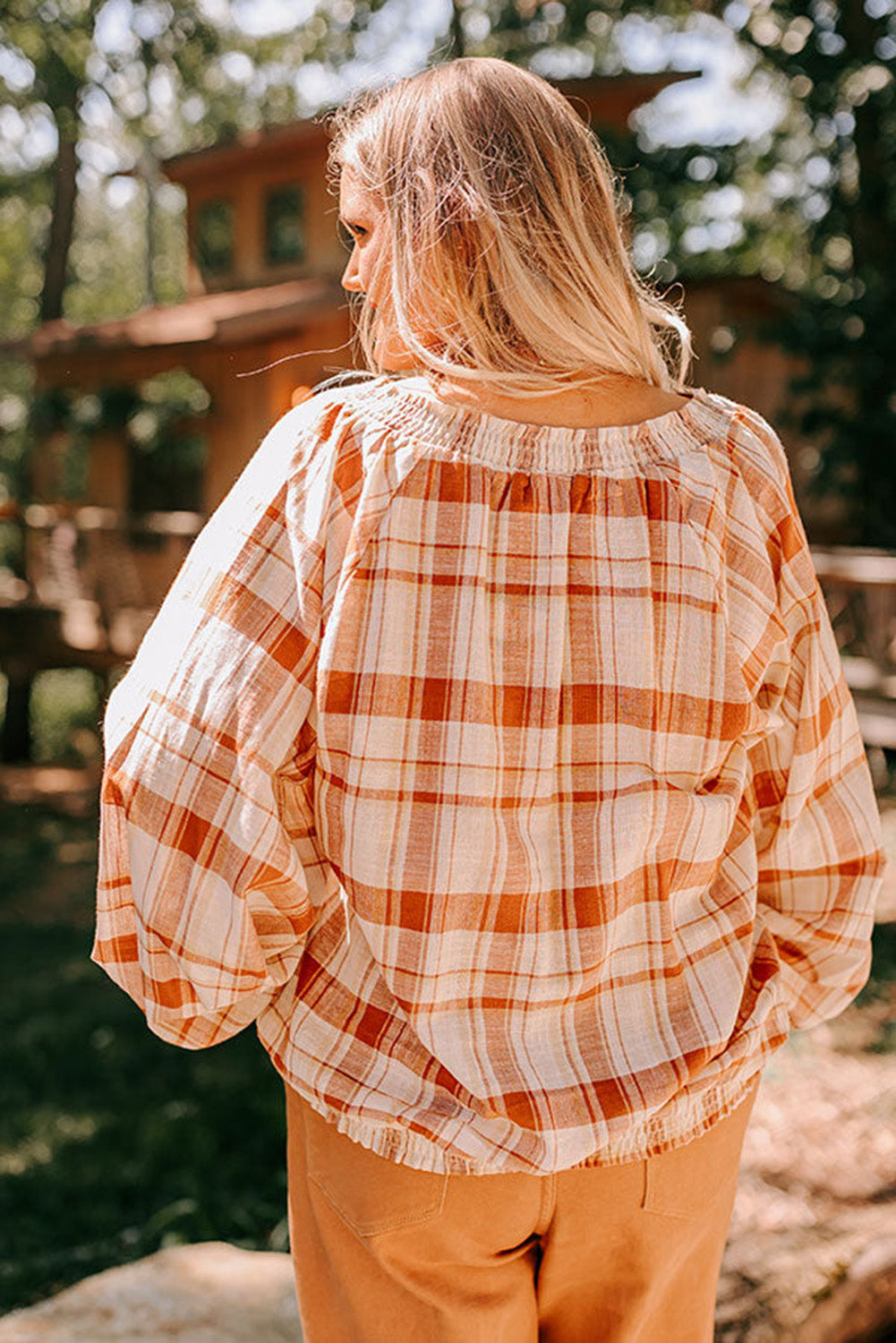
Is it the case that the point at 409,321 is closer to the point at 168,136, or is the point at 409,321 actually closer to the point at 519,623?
the point at 519,623

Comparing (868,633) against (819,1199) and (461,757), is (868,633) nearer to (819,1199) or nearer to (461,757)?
(819,1199)

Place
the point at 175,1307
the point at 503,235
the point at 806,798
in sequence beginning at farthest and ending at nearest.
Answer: the point at 175,1307
the point at 806,798
the point at 503,235

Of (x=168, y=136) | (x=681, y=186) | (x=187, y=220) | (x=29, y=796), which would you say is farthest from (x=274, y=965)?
(x=168, y=136)

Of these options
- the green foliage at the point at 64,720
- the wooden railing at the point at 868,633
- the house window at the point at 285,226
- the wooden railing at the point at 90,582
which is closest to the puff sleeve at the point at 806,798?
the wooden railing at the point at 868,633

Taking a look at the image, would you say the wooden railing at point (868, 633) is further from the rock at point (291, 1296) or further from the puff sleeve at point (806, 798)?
the puff sleeve at point (806, 798)

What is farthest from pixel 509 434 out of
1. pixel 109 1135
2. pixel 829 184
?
pixel 829 184

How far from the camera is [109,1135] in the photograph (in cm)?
596

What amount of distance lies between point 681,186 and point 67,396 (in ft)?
29.5

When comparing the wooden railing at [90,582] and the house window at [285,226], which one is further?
the house window at [285,226]

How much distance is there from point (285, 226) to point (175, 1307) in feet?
44.6

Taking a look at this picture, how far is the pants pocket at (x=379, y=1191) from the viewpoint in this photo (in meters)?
1.25

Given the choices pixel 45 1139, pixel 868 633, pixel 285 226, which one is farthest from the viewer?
pixel 285 226

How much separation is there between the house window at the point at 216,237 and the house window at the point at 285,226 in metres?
0.65

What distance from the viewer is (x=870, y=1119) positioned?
4.75 m
